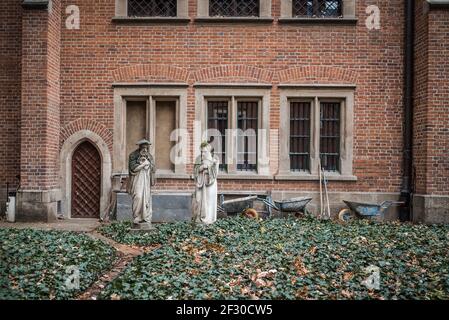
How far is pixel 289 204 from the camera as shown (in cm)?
1119

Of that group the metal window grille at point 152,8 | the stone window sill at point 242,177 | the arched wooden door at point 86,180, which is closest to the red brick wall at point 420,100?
the stone window sill at point 242,177

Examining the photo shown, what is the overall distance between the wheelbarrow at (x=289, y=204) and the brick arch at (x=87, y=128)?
4527 mm

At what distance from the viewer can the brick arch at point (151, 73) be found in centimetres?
1187

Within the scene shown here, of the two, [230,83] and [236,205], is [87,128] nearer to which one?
[230,83]

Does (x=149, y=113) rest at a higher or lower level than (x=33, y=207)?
higher

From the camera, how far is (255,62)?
1184 cm

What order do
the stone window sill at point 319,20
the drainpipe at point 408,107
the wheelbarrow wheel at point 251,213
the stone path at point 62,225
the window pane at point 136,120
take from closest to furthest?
1. the stone path at point 62,225
2. the wheelbarrow wheel at point 251,213
3. the drainpipe at point 408,107
4. the stone window sill at point 319,20
5. the window pane at point 136,120

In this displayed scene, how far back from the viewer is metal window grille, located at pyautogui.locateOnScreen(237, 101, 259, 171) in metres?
12.1

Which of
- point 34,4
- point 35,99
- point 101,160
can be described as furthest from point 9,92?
point 101,160

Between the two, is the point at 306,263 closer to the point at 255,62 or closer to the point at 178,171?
the point at 178,171

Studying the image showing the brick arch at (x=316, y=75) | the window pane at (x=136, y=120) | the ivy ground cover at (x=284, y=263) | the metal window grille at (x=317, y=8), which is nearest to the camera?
the ivy ground cover at (x=284, y=263)

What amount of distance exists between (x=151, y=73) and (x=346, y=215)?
6.60 metres

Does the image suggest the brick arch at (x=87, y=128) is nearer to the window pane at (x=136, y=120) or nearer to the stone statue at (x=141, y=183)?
the window pane at (x=136, y=120)

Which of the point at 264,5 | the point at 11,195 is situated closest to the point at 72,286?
the point at 11,195
